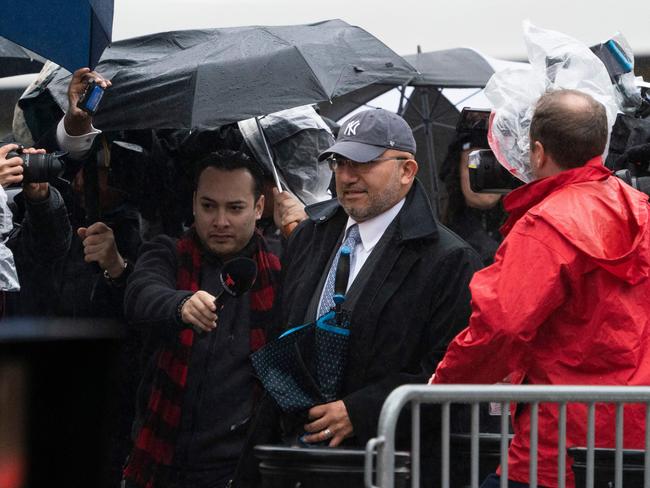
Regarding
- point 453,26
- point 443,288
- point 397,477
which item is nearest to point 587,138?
point 443,288

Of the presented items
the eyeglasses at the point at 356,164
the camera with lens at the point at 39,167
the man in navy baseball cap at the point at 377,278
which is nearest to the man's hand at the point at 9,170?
the camera with lens at the point at 39,167

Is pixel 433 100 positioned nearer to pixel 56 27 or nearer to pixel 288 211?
pixel 288 211

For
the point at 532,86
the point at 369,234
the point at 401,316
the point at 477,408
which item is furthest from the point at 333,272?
the point at 477,408

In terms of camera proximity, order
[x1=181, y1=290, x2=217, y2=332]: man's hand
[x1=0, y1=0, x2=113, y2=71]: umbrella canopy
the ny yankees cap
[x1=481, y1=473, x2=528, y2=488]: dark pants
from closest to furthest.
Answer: [x1=481, y1=473, x2=528, y2=488]: dark pants
the ny yankees cap
[x1=181, y1=290, x2=217, y2=332]: man's hand
[x1=0, y1=0, x2=113, y2=71]: umbrella canopy

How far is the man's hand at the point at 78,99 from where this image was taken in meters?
4.55

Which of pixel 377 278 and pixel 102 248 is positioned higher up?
pixel 377 278

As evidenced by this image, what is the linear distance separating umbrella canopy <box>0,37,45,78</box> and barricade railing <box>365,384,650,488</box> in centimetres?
354

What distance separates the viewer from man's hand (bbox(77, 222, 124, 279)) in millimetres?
4848

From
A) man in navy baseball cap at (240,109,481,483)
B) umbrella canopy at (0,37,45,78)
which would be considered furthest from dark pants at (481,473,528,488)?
umbrella canopy at (0,37,45,78)

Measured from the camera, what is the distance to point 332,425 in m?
3.50

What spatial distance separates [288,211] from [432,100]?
3.28 m

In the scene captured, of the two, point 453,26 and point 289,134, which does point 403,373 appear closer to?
point 289,134

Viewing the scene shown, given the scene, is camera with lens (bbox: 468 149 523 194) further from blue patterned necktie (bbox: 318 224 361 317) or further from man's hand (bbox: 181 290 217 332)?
man's hand (bbox: 181 290 217 332)

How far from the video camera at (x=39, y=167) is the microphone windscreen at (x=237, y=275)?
1.00 m
